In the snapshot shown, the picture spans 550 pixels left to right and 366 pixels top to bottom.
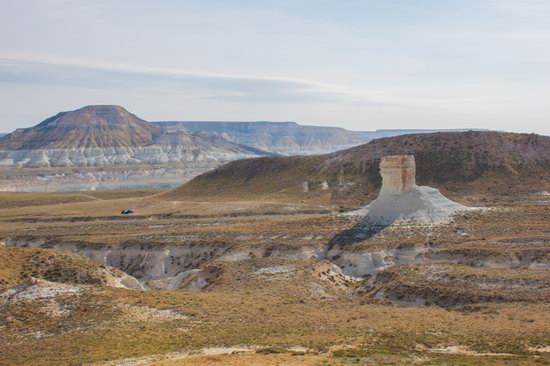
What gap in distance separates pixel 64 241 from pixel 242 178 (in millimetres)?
52339

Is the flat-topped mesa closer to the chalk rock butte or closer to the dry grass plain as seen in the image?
the chalk rock butte

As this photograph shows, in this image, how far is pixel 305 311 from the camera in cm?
3172

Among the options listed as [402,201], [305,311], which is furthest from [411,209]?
[305,311]

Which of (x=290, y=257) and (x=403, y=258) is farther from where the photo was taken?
(x=290, y=257)

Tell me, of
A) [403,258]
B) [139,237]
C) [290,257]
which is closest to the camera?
[403,258]

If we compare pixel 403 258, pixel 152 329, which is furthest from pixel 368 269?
pixel 152 329

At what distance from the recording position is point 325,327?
2853cm

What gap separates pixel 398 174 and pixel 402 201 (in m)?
2.37

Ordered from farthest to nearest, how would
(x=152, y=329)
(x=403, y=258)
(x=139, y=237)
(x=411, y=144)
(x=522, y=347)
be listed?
(x=411, y=144)
(x=139, y=237)
(x=403, y=258)
(x=152, y=329)
(x=522, y=347)

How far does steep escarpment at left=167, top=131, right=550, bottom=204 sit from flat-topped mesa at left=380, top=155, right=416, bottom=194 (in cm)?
2930

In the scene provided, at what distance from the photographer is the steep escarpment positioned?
291ft

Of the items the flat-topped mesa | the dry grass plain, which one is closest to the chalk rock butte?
the flat-topped mesa

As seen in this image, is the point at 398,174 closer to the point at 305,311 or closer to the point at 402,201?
the point at 402,201

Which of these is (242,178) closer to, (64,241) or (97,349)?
(64,241)
